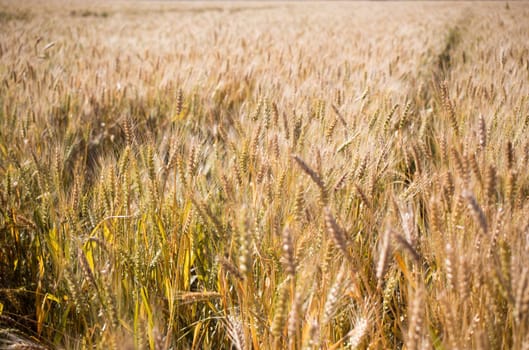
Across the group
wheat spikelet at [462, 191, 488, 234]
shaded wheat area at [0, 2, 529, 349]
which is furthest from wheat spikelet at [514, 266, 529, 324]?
wheat spikelet at [462, 191, 488, 234]

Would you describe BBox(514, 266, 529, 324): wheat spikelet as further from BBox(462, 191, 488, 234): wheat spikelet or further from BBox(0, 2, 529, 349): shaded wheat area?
BBox(462, 191, 488, 234): wheat spikelet

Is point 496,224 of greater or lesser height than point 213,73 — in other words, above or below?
below

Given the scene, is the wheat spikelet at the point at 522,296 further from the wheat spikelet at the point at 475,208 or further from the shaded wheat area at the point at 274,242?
the wheat spikelet at the point at 475,208

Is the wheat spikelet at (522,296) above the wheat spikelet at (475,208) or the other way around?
the other way around

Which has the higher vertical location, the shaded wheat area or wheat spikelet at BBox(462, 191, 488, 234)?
wheat spikelet at BBox(462, 191, 488, 234)

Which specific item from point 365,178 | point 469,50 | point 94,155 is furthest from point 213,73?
point 469,50

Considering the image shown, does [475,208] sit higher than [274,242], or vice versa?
[475,208]

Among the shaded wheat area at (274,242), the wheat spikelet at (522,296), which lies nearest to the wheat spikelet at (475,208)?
the shaded wheat area at (274,242)

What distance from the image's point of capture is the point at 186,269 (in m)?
1.05

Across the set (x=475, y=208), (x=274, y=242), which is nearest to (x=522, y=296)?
(x=475, y=208)

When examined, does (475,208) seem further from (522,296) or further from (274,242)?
(274,242)

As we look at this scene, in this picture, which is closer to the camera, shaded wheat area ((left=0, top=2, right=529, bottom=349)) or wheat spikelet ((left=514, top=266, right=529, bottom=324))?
wheat spikelet ((left=514, top=266, right=529, bottom=324))

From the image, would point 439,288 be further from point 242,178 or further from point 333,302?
point 242,178

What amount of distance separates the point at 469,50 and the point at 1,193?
5.55 metres
